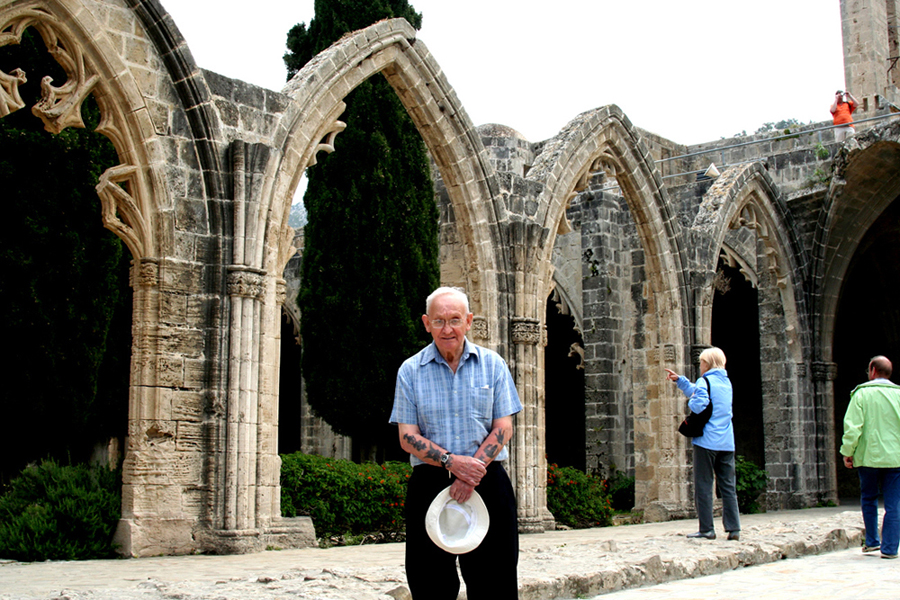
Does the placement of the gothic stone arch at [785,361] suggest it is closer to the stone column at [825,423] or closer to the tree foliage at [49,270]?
the stone column at [825,423]

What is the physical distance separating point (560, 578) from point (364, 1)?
8.63 m

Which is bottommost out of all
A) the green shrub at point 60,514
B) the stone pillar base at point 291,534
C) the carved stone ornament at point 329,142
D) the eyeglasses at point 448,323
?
the stone pillar base at point 291,534

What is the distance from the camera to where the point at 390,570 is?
15.9 ft

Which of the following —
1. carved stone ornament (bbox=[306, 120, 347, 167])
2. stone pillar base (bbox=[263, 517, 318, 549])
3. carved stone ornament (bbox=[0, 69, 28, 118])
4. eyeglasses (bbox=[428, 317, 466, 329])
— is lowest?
stone pillar base (bbox=[263, 517, 318, 549])

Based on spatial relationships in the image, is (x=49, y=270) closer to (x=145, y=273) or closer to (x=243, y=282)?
(x=145, y=273)

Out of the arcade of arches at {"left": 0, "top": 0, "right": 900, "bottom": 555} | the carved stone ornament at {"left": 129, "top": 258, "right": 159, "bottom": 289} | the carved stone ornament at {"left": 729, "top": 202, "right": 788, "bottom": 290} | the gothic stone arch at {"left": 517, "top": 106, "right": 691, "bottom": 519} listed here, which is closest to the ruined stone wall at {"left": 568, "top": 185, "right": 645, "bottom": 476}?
the arcade of arches at {"left": 0, "top": 0, "right": 900, "bottom": 555}

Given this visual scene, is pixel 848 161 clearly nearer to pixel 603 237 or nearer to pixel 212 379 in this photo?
pixel 603 237

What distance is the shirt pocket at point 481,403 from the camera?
3.28m

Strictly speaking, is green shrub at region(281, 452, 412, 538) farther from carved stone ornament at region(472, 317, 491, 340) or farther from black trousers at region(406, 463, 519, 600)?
black trousers at region(406, 463, 519, 600)

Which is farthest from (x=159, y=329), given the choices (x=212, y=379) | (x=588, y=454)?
(x=588, y=454)

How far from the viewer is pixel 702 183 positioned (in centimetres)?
1448

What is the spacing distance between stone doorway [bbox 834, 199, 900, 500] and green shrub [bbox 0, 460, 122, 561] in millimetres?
11282

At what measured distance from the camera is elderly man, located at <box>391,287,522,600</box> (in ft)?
10.5

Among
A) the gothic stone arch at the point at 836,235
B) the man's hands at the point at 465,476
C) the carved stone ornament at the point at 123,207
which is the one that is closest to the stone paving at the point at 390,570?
the man's hands at the point at 465,476
